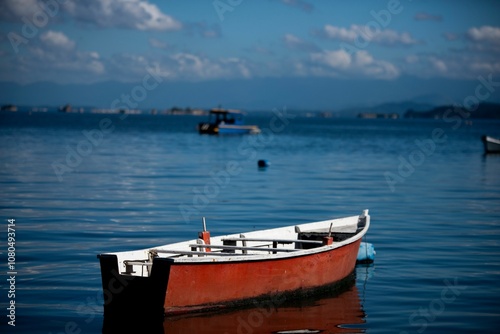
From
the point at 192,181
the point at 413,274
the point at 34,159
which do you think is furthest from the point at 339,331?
the point at 34,159

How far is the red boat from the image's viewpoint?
39.4 ft

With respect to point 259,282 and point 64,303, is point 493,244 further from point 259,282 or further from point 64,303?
point 64,303

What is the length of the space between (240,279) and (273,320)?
0.99 metres

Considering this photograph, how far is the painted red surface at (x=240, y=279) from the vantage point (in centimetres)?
1205

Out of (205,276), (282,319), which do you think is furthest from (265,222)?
(205,276)

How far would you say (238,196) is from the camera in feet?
99.6

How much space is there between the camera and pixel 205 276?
40.2 ft

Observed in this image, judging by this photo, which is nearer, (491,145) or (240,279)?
(240,279)

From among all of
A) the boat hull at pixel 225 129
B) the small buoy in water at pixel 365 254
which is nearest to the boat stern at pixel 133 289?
the small buoy in water at pixel 365 254

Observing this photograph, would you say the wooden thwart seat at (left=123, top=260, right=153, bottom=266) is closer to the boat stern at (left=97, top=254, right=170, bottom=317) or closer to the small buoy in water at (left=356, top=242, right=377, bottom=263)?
the boat stern at (left=97, top=254, right=170, bottom=317)

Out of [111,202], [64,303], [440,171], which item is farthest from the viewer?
[440,171]

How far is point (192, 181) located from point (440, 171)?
53.6 feet

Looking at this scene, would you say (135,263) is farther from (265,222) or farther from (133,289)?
(265,222)

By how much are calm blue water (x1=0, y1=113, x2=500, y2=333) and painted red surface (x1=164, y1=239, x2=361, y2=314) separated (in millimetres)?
372
